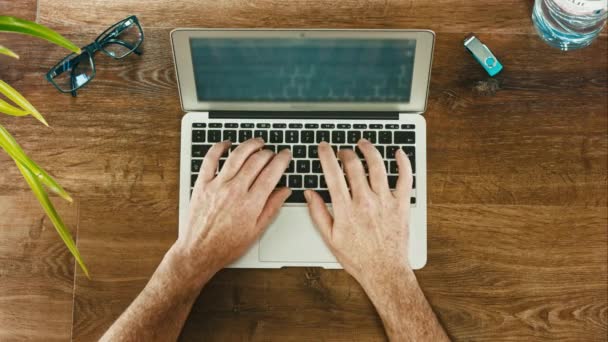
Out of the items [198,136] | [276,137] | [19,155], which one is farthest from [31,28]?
[276,137]

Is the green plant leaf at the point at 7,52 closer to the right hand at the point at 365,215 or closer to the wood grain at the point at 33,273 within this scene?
the wood grain at the point at 33,273

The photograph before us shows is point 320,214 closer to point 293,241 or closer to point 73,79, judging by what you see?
point 293,241

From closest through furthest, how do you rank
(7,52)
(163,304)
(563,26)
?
1. (7,52)
2. (163,304)
3. (563,26)

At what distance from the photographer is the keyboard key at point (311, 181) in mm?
1038

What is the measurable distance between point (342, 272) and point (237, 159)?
0.28 m

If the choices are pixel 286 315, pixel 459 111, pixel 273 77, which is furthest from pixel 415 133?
pixel 286 315

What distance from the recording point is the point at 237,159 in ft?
3.36

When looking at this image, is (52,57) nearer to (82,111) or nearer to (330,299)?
(82,111)

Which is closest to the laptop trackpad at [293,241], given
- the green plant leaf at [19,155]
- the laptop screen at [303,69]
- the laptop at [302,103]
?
the laptop at [302,103]

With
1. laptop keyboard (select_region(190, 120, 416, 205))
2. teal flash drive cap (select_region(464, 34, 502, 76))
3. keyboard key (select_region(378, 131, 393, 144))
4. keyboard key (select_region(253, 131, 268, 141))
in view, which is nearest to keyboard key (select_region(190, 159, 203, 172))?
laptop keyboard (select_region(190, 120, 416, 205))

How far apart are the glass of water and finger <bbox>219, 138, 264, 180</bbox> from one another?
58cm

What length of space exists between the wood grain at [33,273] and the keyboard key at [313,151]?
0.44 m

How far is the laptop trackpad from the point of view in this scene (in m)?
1.03

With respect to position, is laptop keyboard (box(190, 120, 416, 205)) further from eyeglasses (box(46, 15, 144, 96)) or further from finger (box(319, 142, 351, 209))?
eyeglasses (box(46, 15, 144, 96))
